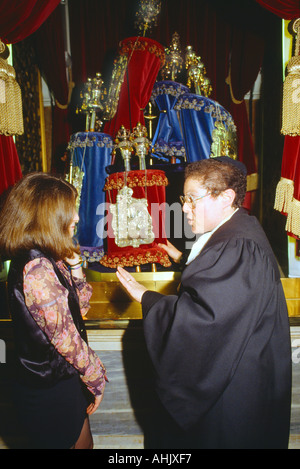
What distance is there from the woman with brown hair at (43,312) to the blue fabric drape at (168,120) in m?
2.43

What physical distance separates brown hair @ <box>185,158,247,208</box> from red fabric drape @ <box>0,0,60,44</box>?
2.38 m

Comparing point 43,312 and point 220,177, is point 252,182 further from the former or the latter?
point 43,312

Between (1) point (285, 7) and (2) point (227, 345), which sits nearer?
(2) point (227, 345)

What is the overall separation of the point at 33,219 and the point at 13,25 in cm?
240

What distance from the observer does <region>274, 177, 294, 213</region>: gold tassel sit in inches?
102

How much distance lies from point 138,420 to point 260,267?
1.65 meters

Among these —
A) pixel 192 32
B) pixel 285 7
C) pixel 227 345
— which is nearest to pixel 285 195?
pixel 285 7

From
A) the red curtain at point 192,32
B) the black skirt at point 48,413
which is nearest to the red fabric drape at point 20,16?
the red curtain at point 192,32

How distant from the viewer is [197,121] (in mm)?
3359

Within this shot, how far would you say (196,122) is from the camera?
132 inches

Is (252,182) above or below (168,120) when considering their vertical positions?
below

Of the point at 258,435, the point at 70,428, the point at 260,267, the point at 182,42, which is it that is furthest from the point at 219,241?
the point at 182,42

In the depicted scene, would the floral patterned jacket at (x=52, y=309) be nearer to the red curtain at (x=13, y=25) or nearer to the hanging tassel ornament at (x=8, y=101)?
the red curtain at (x=13, y=25)

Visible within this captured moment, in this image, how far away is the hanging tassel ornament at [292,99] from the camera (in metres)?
2.50
